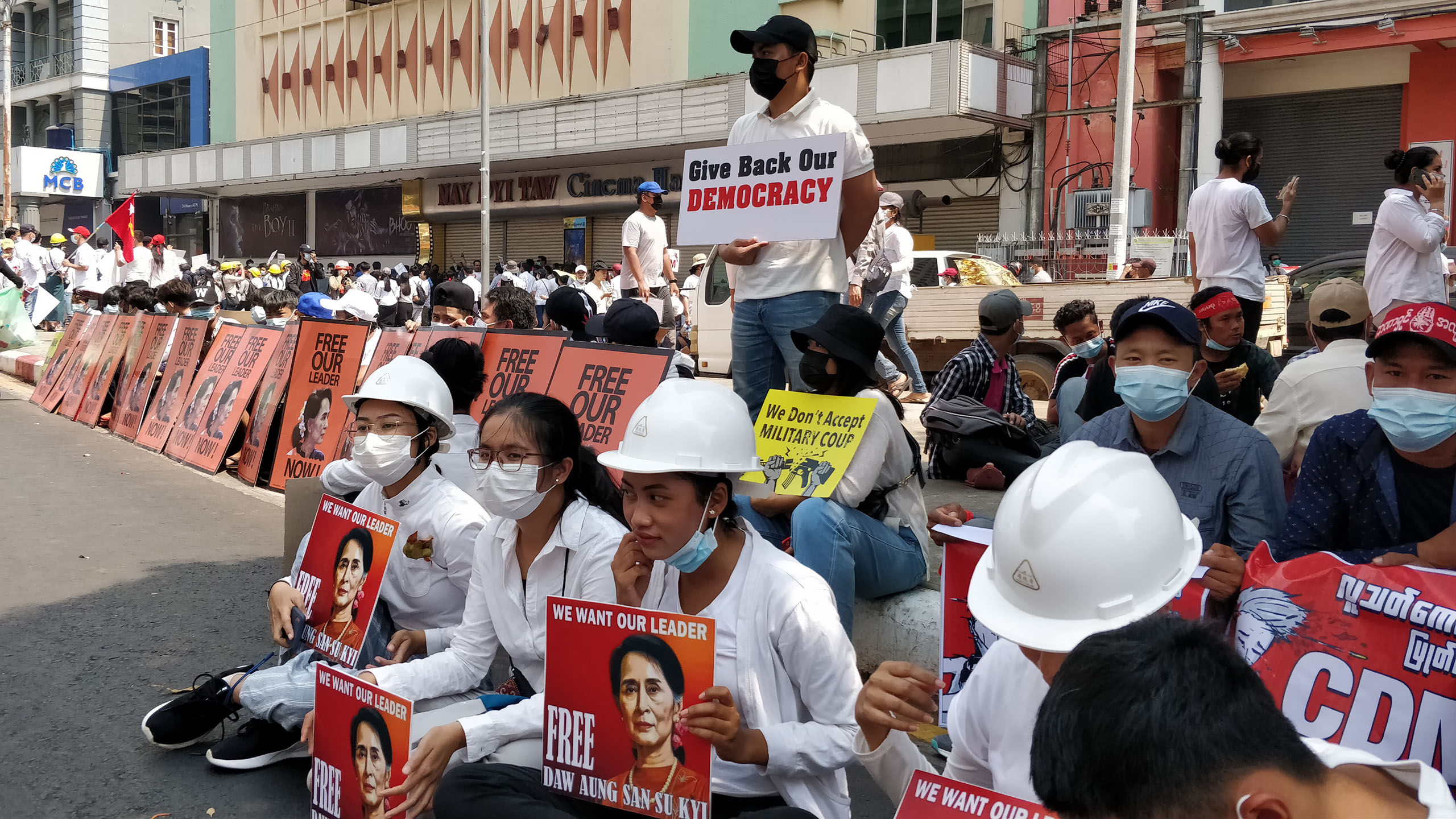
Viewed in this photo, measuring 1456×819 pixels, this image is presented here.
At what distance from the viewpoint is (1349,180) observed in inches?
800

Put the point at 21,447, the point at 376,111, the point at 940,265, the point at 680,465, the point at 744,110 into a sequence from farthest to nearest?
the point at 376,111 < the point at 744,110 < the point at 940,265 < the point at 21,447 < the point at 680,465

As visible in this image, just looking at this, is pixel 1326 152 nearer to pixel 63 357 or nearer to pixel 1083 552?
pixel 63 357

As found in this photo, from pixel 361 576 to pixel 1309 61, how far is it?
2067 cm

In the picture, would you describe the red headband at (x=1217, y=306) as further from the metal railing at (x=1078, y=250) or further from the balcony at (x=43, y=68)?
the balcony at (x=43, y=68)

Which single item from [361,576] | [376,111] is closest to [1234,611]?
[361,576]

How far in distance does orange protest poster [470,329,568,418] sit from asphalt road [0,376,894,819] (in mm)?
1464

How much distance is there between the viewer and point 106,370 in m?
11.9

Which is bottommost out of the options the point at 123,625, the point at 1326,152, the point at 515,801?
the point at 123,625

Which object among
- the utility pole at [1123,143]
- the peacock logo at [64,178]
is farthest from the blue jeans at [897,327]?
the peacock logo at [64,178]

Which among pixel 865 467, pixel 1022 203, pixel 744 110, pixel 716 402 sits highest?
pixel 744 110

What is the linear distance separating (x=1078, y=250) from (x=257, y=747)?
16900 mm

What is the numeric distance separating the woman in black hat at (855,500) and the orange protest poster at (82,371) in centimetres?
990

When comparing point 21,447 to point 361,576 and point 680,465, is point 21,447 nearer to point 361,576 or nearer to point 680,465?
point 361,576

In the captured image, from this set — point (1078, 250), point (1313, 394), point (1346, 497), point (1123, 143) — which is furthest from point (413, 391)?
point (1078, 250)
